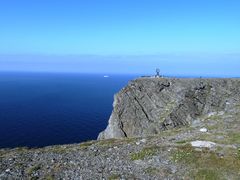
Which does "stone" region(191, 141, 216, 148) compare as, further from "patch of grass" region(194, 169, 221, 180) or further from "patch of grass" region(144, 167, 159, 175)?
"patch of grass" region(144, 167, 159, 175)

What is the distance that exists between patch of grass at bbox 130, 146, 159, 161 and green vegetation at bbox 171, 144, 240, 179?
2.19 meters

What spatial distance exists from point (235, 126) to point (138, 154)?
768 inches

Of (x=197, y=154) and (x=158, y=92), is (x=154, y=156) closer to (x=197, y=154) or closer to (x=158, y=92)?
(x=197, y=154)

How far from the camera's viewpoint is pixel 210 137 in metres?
37.1

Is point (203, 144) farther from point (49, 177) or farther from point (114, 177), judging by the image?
point (49, 177)

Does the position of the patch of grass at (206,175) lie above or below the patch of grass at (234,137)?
below

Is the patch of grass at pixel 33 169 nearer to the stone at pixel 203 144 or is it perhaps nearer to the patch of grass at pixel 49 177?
the patch of grass at pixel 49 177

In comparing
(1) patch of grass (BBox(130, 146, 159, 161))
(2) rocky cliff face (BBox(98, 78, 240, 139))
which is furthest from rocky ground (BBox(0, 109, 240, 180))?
(2) rocky cliff face (BBox(98, 78, 240, 139))

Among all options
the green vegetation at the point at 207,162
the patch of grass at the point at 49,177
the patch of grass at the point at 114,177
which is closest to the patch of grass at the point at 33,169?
the patch of grass at the point at 49,177

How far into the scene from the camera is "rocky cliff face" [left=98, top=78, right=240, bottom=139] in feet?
288

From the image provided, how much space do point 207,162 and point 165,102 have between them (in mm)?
67494

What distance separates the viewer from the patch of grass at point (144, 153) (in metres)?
30.2

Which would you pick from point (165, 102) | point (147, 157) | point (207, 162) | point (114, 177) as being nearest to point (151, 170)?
point (147, 157)

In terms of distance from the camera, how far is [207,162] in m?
28.0
